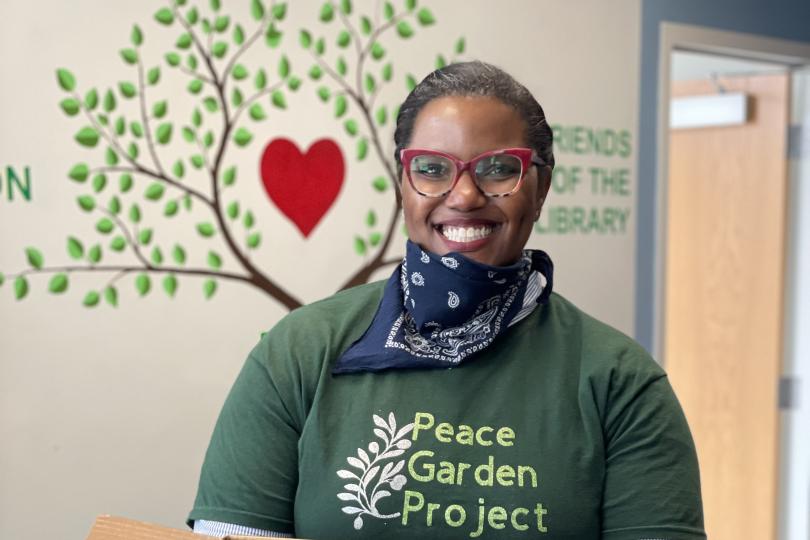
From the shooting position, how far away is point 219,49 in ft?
7.22

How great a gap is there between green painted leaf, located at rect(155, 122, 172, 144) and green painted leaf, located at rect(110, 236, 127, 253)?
9.0 inches

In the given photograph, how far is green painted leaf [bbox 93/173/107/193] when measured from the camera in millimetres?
2064

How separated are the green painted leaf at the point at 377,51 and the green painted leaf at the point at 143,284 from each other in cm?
79

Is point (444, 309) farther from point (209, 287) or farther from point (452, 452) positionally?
point (209, 287)

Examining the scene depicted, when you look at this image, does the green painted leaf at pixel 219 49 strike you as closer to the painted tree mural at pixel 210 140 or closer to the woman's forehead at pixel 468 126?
the painted tree mural at pixel 210 140

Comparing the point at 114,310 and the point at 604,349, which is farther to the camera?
the point at 114,310

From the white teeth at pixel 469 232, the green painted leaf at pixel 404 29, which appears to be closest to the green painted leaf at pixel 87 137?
the green painted leaf at pixel 404 29

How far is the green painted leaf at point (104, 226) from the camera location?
2.07 meters

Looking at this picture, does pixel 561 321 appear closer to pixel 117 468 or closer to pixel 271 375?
pixel 271 375

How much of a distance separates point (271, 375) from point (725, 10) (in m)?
2.62

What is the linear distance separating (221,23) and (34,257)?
0.66 m

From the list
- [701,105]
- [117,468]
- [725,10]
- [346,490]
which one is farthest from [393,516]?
[701,105]

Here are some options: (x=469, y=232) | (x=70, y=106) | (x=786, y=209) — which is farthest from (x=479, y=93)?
(x=786, y=209)

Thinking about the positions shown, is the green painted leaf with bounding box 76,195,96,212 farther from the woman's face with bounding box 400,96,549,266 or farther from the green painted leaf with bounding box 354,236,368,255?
the woman's face with bounding box 400,96,549,266
